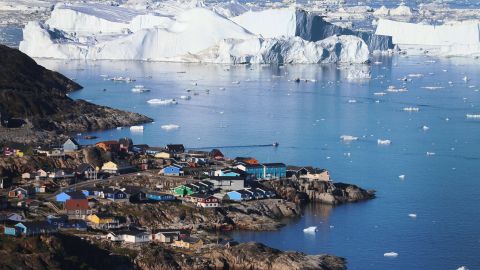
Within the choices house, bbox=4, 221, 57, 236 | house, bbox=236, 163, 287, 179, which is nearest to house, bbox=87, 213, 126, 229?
house, bbox=4, 221, 57, 236

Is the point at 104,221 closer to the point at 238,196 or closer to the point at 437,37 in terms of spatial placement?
the point at 238,196

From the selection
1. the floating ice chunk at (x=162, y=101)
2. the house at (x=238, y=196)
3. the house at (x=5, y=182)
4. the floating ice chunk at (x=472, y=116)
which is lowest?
the floating ice chunk at (x=162, y=101)

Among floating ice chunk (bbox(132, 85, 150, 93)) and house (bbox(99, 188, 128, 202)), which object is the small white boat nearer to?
floating ice chunk (bbox(132, 85, 150, 93))

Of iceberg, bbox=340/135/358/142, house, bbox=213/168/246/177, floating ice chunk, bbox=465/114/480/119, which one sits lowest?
floating ice chunk, bbox=465/114/480/119

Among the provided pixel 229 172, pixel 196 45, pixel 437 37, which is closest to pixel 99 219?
pixel 229 172

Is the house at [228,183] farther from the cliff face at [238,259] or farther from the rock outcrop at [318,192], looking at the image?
the cliff face at [238,259]

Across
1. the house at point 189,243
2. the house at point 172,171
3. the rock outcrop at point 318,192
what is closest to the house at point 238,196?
Result: the rock outcrop at point 318,192
